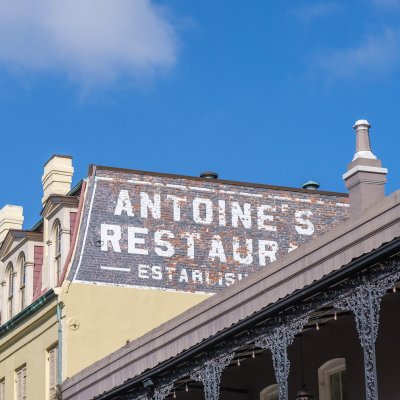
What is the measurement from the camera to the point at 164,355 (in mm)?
29562

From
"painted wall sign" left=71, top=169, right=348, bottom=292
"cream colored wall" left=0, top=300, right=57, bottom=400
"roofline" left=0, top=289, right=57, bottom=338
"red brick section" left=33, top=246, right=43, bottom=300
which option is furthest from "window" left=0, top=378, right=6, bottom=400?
"painted wall sign" left=71, top=169, right=348, bottom=292

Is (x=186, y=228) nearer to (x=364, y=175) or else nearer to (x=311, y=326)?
(x=311, y=326)

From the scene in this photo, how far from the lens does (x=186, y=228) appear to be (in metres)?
38.9

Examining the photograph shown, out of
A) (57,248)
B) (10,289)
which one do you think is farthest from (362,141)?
(10,289)

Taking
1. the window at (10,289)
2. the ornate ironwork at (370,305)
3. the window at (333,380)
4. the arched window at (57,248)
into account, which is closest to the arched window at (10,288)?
the window at (10,289)

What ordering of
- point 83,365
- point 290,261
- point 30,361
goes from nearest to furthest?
point 290,261 < point 83,365 < point 30,361

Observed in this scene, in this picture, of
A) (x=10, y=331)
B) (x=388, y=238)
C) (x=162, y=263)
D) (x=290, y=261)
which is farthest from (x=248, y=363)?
(x=10, y=331)

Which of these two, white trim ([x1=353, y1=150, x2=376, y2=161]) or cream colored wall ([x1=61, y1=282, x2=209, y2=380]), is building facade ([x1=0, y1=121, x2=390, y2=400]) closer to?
cream colored wall ([x1=61, y1=282, x2=209, y2=380])

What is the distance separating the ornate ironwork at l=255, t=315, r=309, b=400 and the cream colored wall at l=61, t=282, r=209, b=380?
1453 cm

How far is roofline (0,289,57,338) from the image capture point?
37075mm

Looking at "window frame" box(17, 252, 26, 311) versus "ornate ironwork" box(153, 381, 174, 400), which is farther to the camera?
"window frame" box(17, 252, 26, 311)

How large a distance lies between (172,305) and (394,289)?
17.4 m

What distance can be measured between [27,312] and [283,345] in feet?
59.0

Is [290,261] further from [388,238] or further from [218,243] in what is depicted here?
[218,243]
